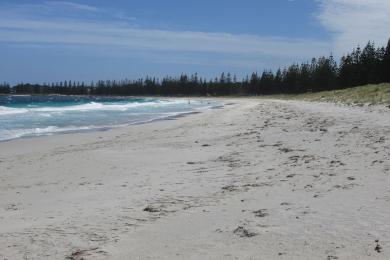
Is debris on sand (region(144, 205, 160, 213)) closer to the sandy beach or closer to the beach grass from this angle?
the sandy beach

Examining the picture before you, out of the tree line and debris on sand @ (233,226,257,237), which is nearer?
debris on sand @ (233,226,257,237)

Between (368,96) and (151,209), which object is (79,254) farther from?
(368,96)

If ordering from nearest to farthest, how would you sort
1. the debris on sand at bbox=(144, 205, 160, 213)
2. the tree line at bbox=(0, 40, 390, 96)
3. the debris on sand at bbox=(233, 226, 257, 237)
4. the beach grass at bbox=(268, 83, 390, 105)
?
the debris on sand at bbox=(233, 226, 257, 237) < the debris on sand at bbox=(144, 205, 160, 213) < the beach grass at bbox=(268, 83, 390, 105) < the tree line at bbox=(0, 40, 390, 96)

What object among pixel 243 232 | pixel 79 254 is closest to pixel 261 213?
pixel 243 232

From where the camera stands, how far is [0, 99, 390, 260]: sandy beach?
182 inches

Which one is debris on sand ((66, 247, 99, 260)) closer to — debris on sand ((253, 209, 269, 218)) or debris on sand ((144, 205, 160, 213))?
debris on sand ((144, 205, 160, 213))

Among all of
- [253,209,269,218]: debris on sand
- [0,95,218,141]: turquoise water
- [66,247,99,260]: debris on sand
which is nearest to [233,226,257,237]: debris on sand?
[253,209,269,218]: debris on sand

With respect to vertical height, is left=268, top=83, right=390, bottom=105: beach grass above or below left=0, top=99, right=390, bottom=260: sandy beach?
above

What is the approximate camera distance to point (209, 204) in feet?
21.1

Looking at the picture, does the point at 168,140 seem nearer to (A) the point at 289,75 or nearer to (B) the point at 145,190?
(B) the point at 145,190

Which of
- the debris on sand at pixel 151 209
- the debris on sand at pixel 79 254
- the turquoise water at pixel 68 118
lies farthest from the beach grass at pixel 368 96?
the debris on sand at pixel 79 254

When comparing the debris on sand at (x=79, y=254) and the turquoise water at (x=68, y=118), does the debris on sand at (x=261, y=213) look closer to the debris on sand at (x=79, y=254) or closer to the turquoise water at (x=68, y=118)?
the debris on sand at (x=79, y=254)

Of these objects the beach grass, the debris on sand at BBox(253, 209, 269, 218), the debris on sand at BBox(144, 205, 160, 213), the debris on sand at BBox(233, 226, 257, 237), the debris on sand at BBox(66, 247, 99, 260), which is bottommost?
the debris on sand at BBox(66, 247, 99, 260)

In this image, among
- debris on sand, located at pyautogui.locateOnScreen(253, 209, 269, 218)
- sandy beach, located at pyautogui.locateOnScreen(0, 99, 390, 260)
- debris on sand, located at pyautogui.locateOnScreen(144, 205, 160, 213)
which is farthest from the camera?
debris on sand, located at pyautogui.locateOnScreen(144, 205, 160, 213)
